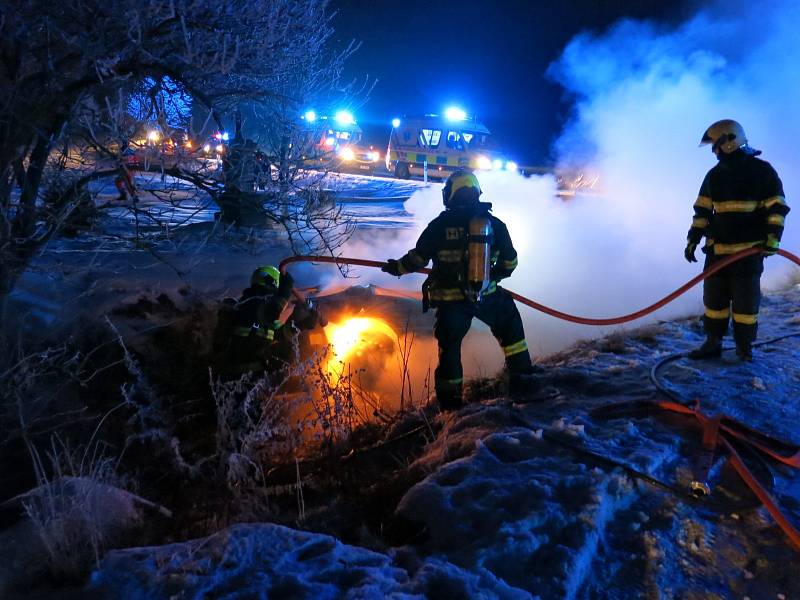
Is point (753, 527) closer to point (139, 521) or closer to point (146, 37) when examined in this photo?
point (139, 521)

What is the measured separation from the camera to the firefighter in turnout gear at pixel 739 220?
391 cm

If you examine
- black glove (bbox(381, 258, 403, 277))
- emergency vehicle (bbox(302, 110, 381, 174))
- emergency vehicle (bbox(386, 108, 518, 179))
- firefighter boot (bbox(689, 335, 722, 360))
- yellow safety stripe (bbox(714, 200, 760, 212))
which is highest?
emergency vehicle (bbox(386, 108, 518, 179))

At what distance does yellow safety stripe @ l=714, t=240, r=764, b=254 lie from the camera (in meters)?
4.00

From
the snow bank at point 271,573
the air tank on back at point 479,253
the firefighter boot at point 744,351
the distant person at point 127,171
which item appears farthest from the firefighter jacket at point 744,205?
the distant person at point 127,171

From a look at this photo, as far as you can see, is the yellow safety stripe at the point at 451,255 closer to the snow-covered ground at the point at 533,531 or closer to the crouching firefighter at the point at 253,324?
the snow-covered ground at the point at 533,531

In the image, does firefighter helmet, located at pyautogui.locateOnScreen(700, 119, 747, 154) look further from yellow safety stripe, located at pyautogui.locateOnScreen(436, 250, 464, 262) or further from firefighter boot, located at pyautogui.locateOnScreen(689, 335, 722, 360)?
yellow safety stripe, located at pyautogui.locateOnScreen(436, 250, 464, 262)

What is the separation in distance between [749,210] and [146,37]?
179 inches

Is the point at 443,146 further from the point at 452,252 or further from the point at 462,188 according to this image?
the point at 452,252

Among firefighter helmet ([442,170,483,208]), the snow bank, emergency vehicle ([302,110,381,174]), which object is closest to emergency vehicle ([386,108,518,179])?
emergency vehicle ([302,110,381,174])

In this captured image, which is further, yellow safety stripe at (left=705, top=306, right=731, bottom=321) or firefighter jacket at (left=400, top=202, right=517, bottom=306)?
yellow safety stripe at (left=705, top=306, right=731, bottom=321)

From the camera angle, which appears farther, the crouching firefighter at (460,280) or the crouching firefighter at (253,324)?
the crouching firefighter at (253,324)

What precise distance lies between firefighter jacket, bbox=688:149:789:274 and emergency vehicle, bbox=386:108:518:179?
1441 cm

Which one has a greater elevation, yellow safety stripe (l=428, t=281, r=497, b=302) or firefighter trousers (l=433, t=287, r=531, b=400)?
yellow safety stripe (l=428, t=281, r=497, b=302)

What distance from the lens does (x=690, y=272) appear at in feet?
31.0
